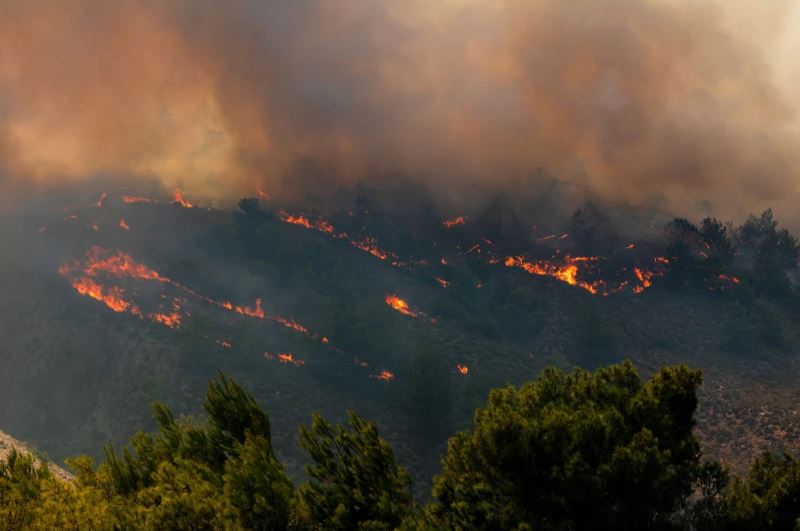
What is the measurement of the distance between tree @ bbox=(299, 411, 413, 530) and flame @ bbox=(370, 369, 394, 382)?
75822 mm

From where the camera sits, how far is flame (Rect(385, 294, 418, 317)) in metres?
115

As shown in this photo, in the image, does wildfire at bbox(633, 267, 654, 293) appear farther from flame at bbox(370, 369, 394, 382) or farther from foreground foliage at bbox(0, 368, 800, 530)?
foreground foliage at bbox(0, 368, 800, 530)

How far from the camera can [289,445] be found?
73.1 meters

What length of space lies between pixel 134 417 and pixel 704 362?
85.2m

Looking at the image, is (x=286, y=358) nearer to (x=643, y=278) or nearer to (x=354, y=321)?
(x=354, y=321)

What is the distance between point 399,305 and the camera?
390 feet

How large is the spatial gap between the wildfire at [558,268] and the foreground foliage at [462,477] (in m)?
121

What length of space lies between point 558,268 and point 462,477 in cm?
12892

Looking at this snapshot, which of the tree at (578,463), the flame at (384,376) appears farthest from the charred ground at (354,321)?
the tree at (578,463)

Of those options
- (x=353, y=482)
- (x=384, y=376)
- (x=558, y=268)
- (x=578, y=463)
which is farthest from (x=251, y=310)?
(x=578, y=463)

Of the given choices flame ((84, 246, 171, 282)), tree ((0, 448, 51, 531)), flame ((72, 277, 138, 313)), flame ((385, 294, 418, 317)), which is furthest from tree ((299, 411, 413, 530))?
flame ((84, 246, 171, 282))

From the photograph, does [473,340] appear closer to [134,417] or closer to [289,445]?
[289,445]

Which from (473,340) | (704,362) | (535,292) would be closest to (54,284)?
(473,340)

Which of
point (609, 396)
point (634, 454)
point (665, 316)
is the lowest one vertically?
point (634, 454)
